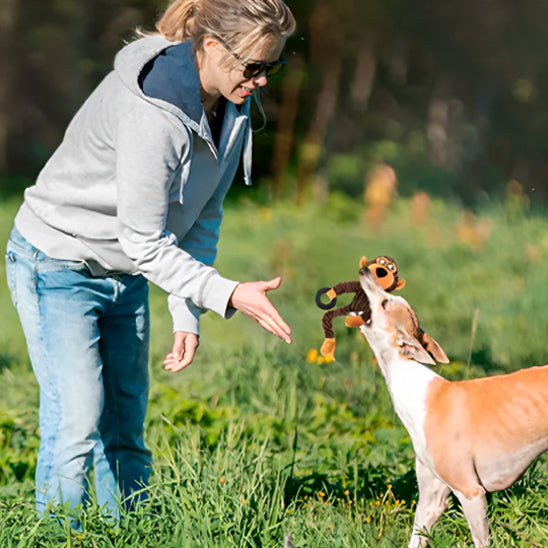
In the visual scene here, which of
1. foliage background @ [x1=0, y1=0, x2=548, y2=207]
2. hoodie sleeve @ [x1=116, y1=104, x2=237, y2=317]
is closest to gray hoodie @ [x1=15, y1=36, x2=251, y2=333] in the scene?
hoodie sleeve @ [x1=116, y1=104, x2=237, y2=317]

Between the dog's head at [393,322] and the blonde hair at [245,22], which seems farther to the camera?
the dog's head at [393,322]

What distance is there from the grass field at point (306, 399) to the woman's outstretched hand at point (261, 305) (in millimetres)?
658

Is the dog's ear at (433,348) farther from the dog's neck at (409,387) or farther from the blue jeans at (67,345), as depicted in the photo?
the blue jeans at (67,345)

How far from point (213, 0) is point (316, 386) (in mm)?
2512

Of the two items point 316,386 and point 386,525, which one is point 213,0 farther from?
point 316,386

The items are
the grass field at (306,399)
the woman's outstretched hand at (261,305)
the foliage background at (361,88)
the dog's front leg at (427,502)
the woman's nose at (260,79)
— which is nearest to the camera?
the woman's outstretched hand at (261,305)

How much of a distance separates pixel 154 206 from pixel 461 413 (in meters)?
1.00

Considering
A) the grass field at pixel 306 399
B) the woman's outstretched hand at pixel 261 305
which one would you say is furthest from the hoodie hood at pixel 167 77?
the grass field at pixel 306 399

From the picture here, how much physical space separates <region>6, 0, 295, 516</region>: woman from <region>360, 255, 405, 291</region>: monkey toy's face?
0.34 meters

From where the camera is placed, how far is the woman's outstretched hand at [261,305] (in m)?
2.45

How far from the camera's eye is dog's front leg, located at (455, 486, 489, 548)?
2.50 meters

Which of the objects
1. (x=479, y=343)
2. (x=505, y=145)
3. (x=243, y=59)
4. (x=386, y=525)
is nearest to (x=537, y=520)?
(x=386, y=525)

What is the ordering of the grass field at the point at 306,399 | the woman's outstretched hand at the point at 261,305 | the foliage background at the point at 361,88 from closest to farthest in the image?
the woman's outstretched hand at the point at 261,305 < the grass field at the point at 306,399 < the foliage background at the point at 361,88

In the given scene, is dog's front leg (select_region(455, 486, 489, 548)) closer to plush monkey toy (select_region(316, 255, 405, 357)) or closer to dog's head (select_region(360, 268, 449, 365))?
dog's head (select_region(360, 268, 449, 365))
